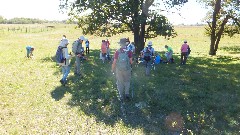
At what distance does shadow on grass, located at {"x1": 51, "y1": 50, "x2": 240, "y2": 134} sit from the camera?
9258 millimetres

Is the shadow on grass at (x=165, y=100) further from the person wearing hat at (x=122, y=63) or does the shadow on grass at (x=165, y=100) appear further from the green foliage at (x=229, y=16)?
the green foliage at (x=229, y=16)

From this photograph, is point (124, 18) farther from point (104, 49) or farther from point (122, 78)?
point (122, 78)

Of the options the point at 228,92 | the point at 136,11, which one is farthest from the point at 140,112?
the point at 136,11

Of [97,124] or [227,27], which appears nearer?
[97,124]

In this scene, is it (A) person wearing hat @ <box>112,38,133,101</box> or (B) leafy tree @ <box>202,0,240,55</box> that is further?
(B) leafy tree @ <box>202,0,240,55</box>

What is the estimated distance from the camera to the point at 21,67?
65.2 feet

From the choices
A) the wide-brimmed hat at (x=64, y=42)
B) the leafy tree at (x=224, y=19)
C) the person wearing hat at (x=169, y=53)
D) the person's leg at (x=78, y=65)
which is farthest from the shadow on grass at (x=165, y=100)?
the leafy tree at (x=224, y=19)

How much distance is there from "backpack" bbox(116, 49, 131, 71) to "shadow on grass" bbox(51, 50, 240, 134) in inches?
55.0

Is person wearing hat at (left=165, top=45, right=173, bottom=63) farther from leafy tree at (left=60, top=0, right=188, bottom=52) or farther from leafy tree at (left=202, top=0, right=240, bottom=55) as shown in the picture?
leafy tree at (left=202, top=0, right=240, bottom=55)

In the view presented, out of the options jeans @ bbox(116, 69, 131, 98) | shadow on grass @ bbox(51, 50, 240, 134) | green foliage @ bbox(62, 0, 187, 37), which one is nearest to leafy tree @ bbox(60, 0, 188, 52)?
green foliage @ bbox(62, 0, 187, 37)

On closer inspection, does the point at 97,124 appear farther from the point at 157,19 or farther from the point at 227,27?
the point at 227,27

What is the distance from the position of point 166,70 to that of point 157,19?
27.3 feet

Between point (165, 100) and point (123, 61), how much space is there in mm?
2397

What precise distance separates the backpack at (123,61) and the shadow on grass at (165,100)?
140cm
